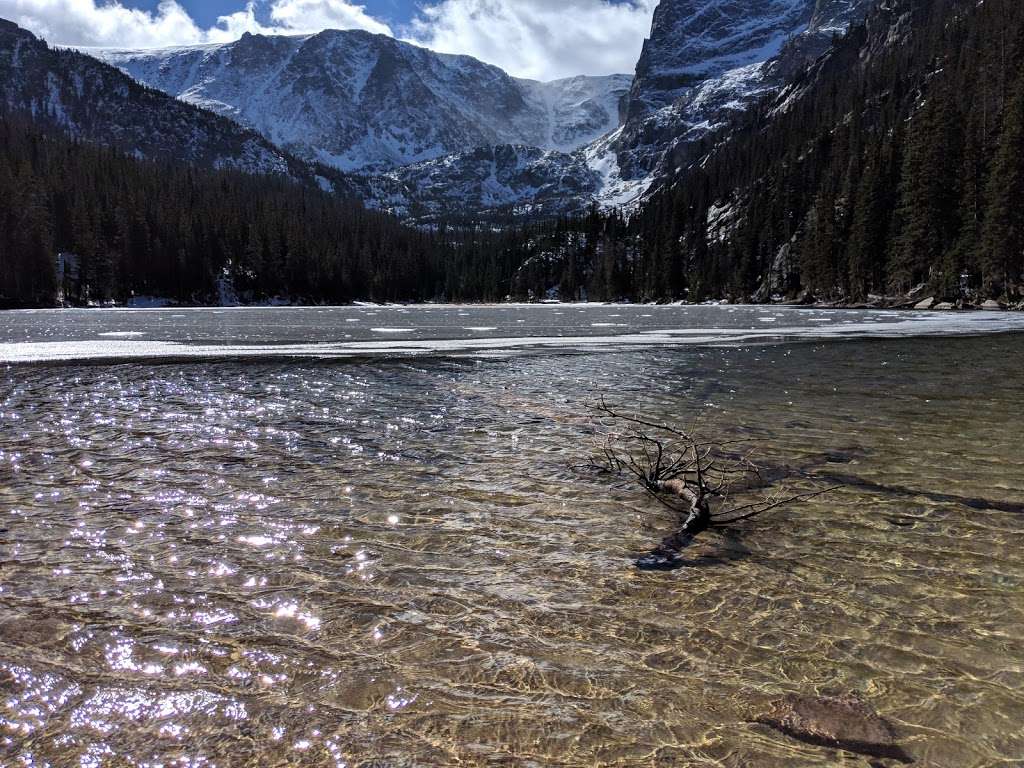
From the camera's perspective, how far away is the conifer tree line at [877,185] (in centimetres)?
6353

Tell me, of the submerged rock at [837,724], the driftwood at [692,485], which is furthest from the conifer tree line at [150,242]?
the submerged rock at [837,724]

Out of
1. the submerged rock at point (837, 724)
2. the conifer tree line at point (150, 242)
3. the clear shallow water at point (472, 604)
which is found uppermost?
the conifer tree line at point (150, 242)

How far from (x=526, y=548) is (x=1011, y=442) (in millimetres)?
8918

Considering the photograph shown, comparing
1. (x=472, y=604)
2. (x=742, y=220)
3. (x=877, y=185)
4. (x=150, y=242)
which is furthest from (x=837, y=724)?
(x=742, y=220)

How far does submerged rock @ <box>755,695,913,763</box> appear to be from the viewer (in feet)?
11.0

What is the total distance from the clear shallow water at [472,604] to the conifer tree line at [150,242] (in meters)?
111

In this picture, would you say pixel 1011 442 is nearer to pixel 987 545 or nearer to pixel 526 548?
pixel 987 545

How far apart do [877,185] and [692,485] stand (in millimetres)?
91625

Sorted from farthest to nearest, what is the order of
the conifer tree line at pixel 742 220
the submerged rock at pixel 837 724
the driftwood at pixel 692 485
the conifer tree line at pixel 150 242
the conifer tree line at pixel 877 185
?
the conifer tree line at pixel 150 242 → the conifer tree line at pixel 742 220 → the conifer tree line at pixel 877 185 → the driftwood at pixel 692 485 → the submerged rock at pixel 837 724

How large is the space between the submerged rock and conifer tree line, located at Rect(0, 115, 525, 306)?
118 m

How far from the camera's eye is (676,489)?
25.0 ft

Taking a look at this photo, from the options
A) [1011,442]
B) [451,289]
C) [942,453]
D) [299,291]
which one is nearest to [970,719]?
[942,453]

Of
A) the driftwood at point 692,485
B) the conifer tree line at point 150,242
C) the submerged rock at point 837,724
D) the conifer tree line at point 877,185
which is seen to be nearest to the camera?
the submerged rock at point 837,724

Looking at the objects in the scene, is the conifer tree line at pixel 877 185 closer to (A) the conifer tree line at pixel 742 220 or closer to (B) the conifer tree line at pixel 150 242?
(A) the conifer tree line at pixel 742 220
